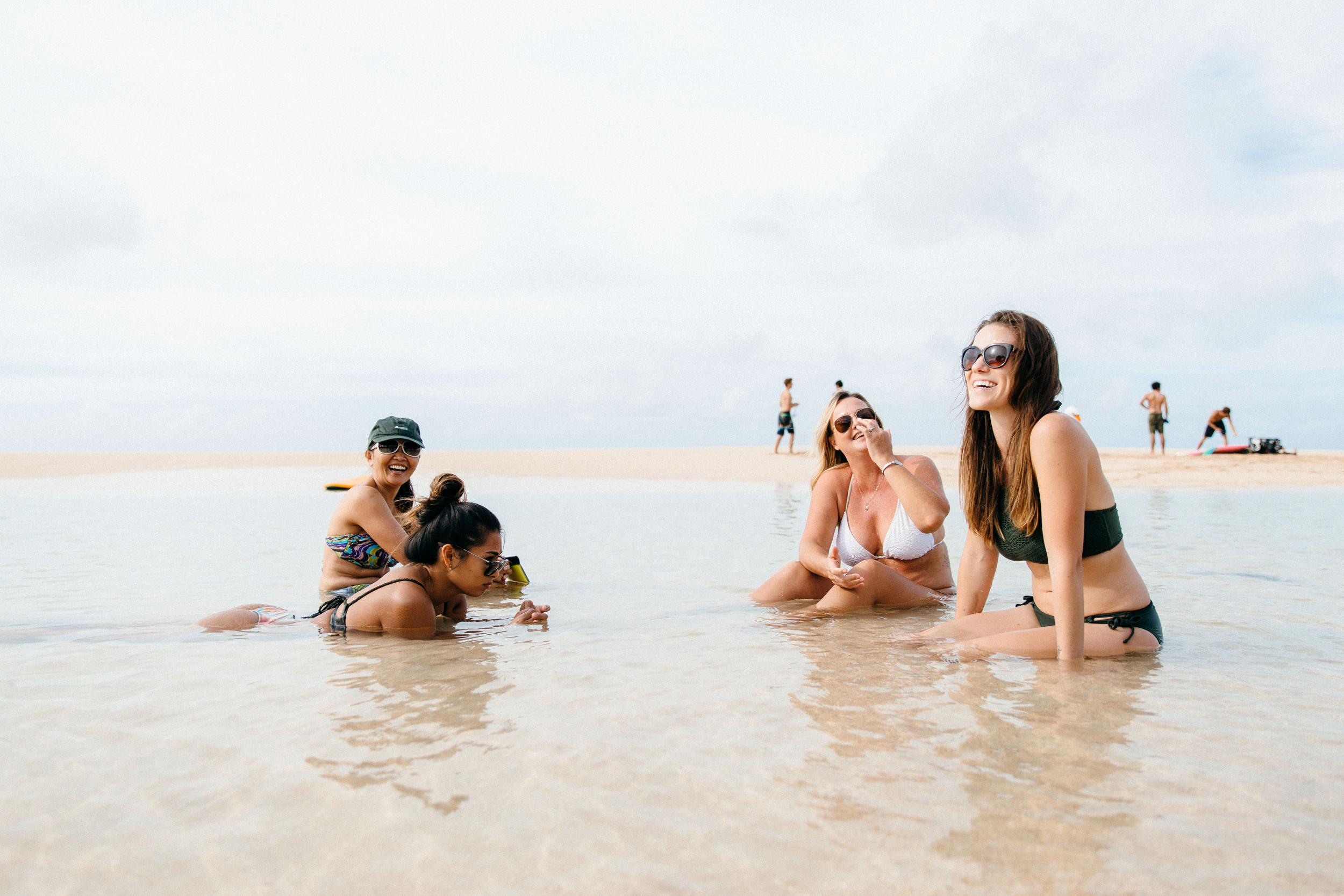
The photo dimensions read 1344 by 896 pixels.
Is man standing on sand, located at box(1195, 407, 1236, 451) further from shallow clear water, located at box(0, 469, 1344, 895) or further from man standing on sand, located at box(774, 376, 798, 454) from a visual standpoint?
shallow clear water, located at box(0, 469, 1344, 895)

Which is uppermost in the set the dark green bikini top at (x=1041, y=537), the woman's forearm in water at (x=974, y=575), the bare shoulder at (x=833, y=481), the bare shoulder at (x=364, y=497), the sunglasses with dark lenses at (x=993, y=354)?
the sunglasses with dark lenses at (x=993, y=354)

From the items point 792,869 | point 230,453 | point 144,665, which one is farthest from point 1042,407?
point 230,453

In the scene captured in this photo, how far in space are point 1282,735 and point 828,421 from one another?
3157 mm

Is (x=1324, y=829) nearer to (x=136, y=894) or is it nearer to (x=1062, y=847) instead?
(x=1062, y=847)

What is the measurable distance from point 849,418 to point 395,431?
3005 millimetres

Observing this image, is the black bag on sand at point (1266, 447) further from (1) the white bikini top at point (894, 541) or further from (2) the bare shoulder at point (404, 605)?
(2) the bare shoulder at point (404, 605)

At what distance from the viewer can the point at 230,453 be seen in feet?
100

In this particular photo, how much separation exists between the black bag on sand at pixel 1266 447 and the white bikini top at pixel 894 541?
20.1m

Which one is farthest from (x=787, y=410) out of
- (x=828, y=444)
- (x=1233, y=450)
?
(x=828, y=444)

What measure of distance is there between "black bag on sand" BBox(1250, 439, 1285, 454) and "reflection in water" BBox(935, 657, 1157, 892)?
21.4 meters

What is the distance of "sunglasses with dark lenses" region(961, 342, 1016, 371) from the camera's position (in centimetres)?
382

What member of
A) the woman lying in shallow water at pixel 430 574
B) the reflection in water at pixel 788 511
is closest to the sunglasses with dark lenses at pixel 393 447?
the woman lying in shallow water at pixel 430 574

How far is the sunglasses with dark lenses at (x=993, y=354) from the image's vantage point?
3.82 meters

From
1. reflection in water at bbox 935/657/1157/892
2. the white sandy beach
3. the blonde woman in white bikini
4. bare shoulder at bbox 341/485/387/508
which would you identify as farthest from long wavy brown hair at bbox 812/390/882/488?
the white sandy beach
